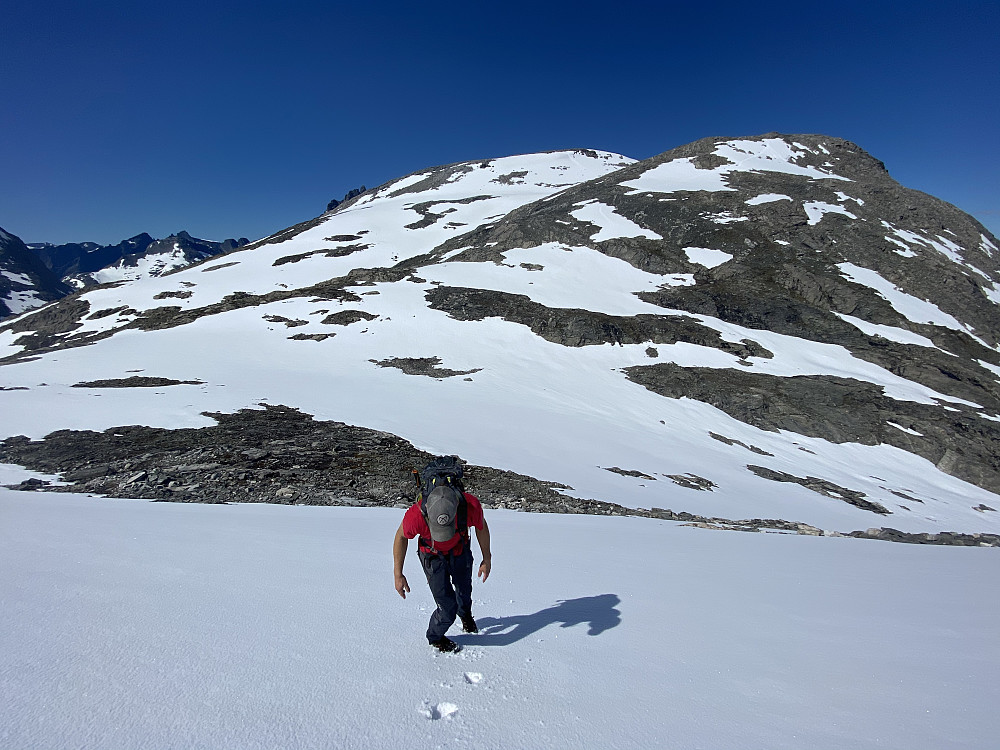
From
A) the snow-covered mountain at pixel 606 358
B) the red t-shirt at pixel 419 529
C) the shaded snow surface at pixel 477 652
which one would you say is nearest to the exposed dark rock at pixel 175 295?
the snow-covered mountain at pixel 606 358

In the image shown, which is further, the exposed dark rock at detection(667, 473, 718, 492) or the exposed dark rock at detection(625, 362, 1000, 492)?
the exposed dark rock at detection(625, 362, 1000, 492)

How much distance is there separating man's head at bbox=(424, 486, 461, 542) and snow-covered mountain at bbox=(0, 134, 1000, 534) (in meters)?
9.91

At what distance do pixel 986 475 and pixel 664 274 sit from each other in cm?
2905

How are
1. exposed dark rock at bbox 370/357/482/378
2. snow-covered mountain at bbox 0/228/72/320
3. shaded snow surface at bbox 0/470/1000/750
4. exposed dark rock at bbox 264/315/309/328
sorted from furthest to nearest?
snow-covered mountain at bbox 0/228/72/320
exposed dark rock at bbox 264/315/309/328
exposed dark rock at bbox 370/357/482/378
shaded snow surface at bbox 0/470/1000/750

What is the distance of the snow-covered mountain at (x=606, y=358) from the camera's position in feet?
57.8

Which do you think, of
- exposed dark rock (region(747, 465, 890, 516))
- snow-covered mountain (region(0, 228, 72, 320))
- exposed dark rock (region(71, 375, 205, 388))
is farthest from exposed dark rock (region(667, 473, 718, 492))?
snow-covered mountain (region(0, 228, 72, 320))

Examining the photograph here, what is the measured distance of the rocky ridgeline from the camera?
12711 mm

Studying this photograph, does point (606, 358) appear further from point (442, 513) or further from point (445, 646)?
point (445, 646)

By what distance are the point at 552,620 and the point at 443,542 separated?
4.91ft

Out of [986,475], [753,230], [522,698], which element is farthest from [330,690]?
[753,230]

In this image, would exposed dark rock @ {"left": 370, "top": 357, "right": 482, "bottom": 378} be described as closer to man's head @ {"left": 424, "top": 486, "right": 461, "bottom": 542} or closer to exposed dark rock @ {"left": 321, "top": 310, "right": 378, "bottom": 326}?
exposed dark rock @ {"left": 321, "top": 310, "right": 378, "bottom": 326}

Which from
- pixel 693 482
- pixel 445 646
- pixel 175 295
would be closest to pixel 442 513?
pixel 445 646

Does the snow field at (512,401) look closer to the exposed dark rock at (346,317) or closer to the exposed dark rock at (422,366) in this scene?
the exposed dark rock at (422,366)

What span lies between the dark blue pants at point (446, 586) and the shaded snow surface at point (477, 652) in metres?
0.23
